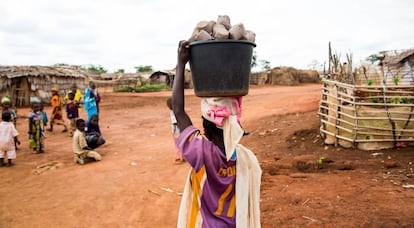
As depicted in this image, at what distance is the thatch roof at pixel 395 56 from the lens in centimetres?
1703

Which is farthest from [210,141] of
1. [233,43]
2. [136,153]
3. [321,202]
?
[136,153]

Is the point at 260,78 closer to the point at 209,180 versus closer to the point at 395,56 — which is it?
the point at 395,56

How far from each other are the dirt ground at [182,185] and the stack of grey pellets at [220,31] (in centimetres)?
242

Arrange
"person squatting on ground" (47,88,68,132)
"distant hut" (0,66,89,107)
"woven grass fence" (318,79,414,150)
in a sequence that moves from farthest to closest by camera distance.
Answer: "distant hut" (0,66,89,107), "person squatting on ground" (47,88,68,132), "woven grass fence" (318,79,414,150)

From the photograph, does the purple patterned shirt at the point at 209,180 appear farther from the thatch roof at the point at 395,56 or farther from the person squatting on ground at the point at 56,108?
the thatch roof at the point at 395,56

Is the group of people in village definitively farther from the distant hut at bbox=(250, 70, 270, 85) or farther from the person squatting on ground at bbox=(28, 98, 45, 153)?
the distant hut at bbox=(250, 70, 270, 85)

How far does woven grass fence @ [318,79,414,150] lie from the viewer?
575 cm

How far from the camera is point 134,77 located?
102ft

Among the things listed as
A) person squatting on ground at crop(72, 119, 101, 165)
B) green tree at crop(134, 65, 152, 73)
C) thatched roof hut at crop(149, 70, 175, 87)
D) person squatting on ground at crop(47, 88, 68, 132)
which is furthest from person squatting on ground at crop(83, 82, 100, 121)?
green tree at crop(134, 65, 152, 73)

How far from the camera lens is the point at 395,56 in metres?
18.1

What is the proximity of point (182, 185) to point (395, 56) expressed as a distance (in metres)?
16.5

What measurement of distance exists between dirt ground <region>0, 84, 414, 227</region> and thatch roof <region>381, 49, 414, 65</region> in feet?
38.8

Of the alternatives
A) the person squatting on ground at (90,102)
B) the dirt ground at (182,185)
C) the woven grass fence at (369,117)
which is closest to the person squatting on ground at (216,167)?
the dirt ground at (182,185)

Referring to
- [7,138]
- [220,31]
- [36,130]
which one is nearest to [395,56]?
[36,130]
